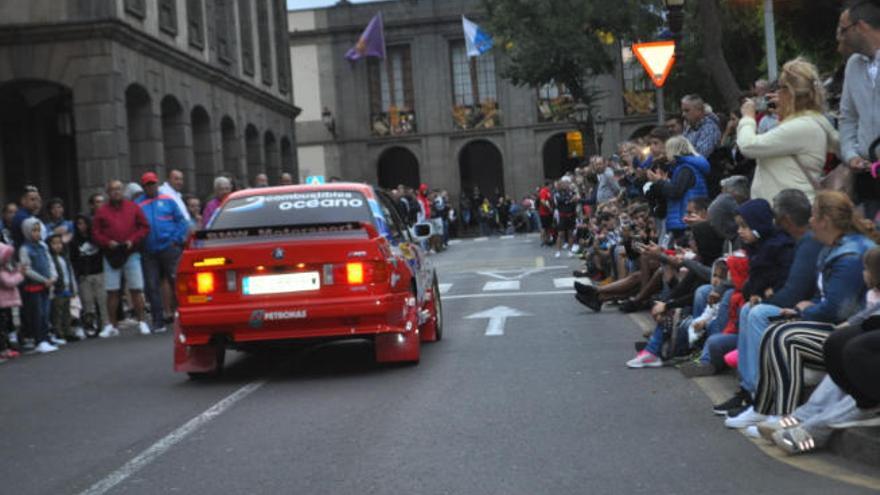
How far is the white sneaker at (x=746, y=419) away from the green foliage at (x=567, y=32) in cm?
3621

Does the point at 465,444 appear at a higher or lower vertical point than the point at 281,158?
lower

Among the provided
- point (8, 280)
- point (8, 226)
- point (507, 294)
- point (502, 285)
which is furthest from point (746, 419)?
point (502, 285)

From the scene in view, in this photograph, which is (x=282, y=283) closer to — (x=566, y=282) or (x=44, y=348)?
(x=44, y=348)

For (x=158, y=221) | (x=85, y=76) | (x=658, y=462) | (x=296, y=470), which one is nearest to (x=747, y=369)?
(x=658, y=462)

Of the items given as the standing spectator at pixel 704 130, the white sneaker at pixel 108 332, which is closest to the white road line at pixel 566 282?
the standing spectator at pixel 704 130

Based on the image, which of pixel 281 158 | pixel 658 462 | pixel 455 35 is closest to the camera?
pixel 658 462

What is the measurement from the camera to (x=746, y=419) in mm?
7691

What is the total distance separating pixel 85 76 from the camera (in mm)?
28219

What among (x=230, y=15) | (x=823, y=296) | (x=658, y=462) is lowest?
(x=658, y=462)

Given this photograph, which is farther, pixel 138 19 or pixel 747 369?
pixel 138 19

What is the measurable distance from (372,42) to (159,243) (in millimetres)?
40061

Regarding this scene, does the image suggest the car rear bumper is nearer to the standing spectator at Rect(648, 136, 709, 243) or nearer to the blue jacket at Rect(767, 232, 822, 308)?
the blue jacket at Rect(767, 232, 822, 308)

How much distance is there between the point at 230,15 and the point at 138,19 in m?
11.3

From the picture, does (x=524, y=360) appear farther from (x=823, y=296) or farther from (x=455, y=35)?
(x=455, y=35)
